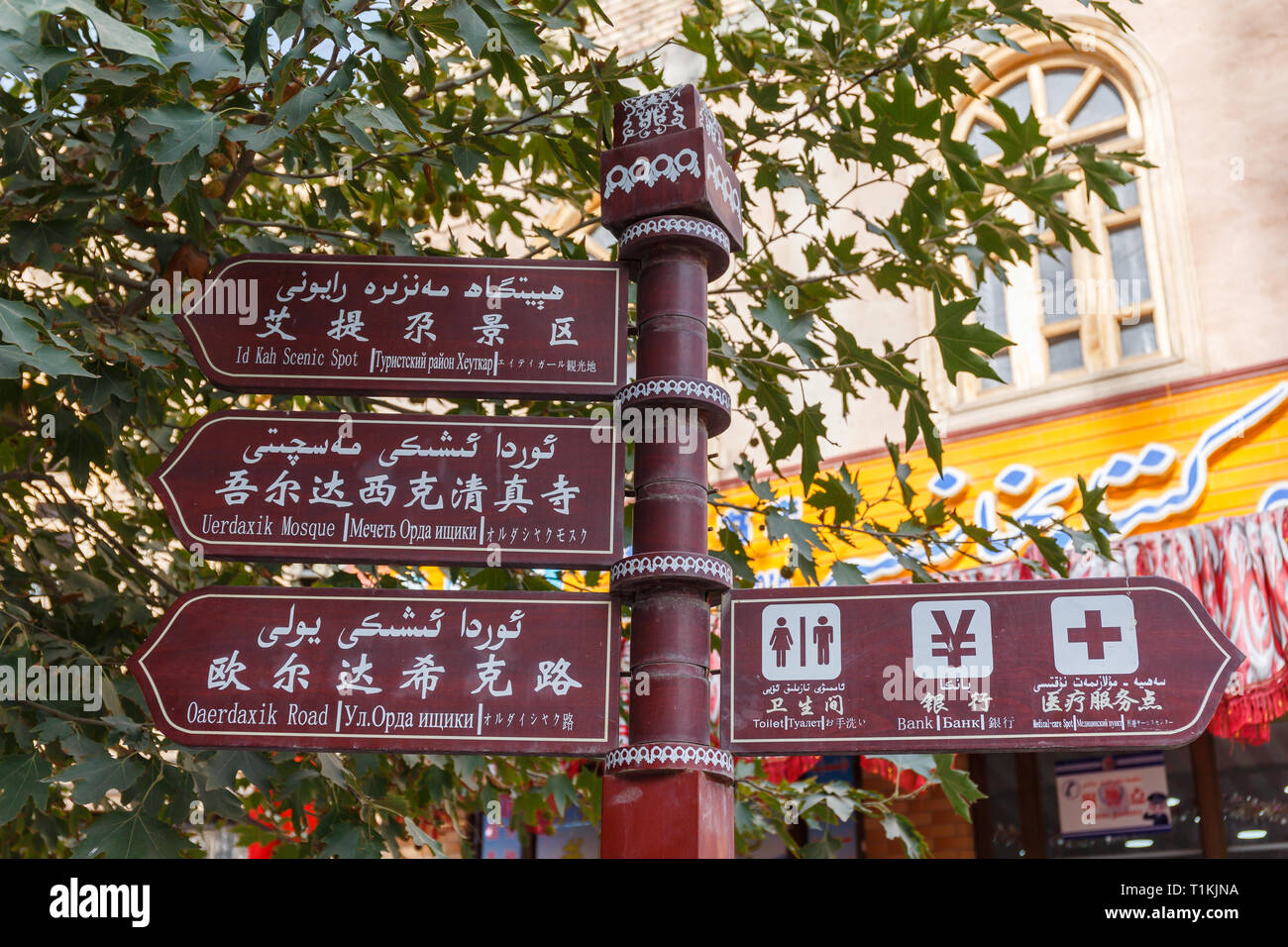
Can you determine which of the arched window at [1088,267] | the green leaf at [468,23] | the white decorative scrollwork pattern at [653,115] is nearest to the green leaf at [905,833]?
the white decorative scrollwork pattern at [653,115]

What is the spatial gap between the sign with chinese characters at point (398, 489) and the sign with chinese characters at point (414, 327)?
10cm

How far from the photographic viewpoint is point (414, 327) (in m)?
2.79

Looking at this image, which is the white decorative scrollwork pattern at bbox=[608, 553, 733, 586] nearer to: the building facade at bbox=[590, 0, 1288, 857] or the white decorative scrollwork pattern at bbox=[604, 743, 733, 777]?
the white decorative scrollwork pattern at bbox=[604, 743, 733, 777]

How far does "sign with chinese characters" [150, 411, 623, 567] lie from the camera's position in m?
2.55

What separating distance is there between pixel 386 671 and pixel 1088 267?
21.9ft

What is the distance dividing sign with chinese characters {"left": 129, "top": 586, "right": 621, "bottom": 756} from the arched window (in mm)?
5587

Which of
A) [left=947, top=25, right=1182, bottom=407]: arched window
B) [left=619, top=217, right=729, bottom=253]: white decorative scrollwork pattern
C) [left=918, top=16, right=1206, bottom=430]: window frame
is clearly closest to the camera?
[left=619, top=217, right=729, bottom=253]: white decorative scrollwork pattern

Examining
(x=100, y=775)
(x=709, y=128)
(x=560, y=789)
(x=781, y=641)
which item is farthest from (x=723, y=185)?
(x=560, y=789)

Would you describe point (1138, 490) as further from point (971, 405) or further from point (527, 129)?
point (527, 129)

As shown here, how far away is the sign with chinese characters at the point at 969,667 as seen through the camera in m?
2.32

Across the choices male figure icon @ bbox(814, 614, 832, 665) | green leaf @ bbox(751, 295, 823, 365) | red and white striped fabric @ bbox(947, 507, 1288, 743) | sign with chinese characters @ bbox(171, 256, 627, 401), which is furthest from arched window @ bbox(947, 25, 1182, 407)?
male figure icon @ bbox(814, 614, 832, 665)

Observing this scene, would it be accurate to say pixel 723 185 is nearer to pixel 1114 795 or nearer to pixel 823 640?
pixel 823 640

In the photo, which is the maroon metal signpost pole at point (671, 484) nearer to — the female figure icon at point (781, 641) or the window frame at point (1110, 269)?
the female figure icon at point (781, 641)

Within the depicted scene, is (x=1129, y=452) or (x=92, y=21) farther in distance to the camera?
(x=1129, y=452)
